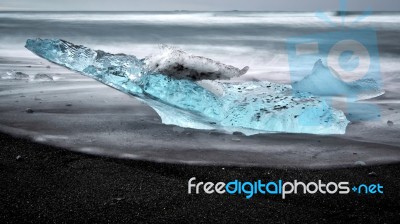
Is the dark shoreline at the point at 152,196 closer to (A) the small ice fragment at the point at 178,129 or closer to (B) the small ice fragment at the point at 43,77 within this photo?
(A) the small ice fragment at the point at 178,129

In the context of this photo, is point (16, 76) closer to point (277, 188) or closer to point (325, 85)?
point (325, 85)

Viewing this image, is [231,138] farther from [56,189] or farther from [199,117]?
[56,189]

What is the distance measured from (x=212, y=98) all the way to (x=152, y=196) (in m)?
1.67

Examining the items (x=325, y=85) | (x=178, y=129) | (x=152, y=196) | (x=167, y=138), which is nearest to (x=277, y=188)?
(x=152, y=196)

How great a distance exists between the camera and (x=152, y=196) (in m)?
1.57

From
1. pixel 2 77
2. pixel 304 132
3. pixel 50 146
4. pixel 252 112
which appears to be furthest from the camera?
pixel 2 77

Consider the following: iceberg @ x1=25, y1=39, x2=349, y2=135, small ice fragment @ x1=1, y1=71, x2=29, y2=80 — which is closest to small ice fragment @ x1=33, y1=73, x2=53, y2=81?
small ice fragment @ x1=1, y1=71, x2=29, y2=80

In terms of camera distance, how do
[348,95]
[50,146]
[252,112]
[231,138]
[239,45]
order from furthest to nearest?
[239,45], [348,95], [252,112], [231,138], [50,146]

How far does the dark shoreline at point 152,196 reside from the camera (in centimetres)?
142

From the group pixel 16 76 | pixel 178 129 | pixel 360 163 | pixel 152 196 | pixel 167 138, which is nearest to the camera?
pixel 152 196

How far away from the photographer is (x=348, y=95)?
398 centimetres

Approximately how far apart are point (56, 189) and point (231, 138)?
1.25 metres

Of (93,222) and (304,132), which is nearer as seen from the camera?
(93,222)

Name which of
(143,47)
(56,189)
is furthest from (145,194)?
(143,47)
